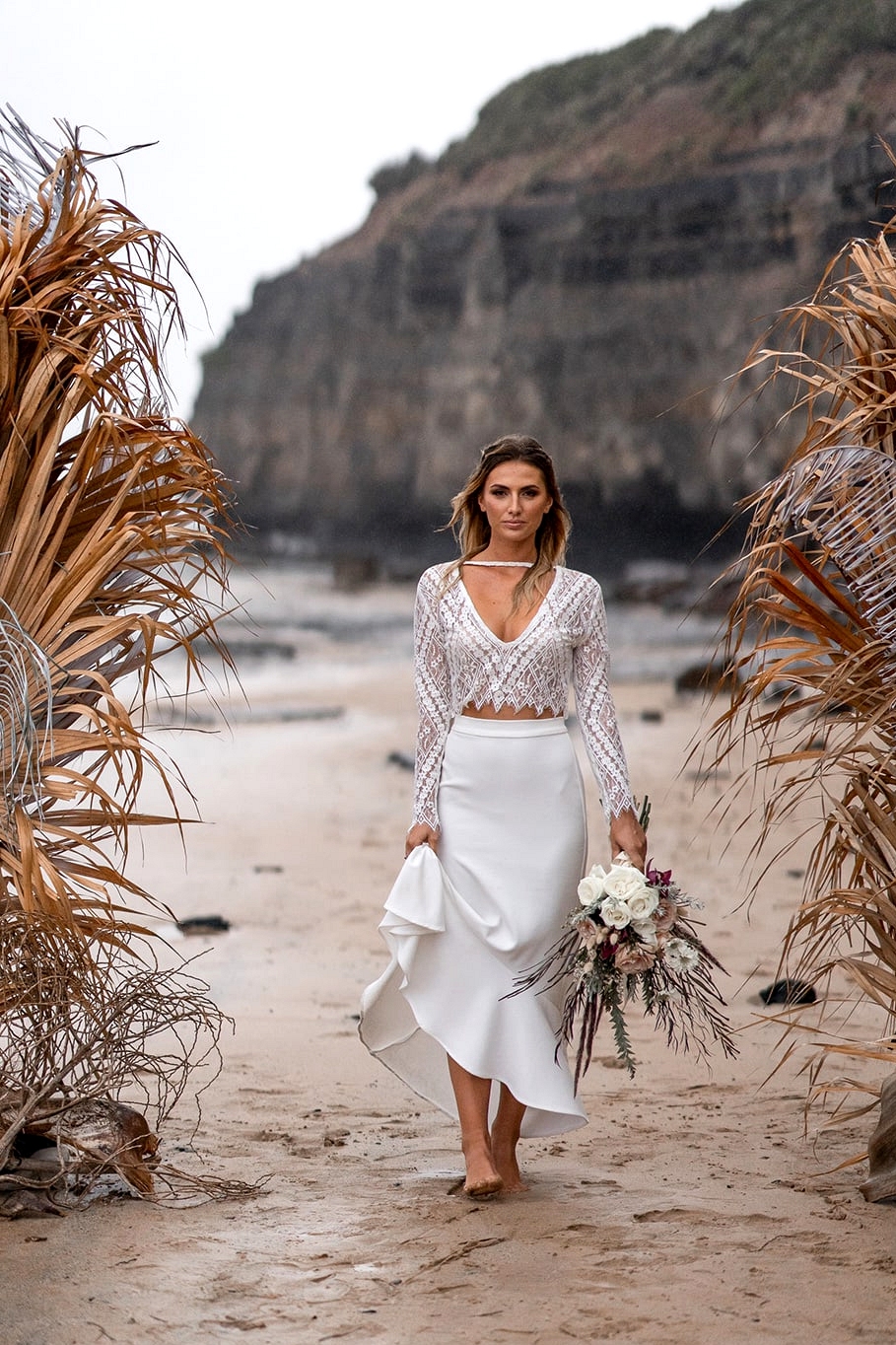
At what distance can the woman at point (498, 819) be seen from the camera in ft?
11.8

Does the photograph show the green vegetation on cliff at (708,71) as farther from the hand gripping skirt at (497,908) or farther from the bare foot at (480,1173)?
the bare foot at (480,1173)

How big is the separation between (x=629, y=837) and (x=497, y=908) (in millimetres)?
349

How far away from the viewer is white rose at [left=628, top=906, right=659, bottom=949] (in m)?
3.38

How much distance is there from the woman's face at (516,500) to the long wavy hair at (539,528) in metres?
0.02

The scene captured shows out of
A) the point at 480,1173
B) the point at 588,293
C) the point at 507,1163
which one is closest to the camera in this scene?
the point at 480,1173

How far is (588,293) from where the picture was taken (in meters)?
33.6

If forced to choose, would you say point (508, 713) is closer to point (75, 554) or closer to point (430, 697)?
point (430, 697)

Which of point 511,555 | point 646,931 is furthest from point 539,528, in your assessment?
point 646,931

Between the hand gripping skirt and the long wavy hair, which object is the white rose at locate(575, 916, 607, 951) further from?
the long wavy hair

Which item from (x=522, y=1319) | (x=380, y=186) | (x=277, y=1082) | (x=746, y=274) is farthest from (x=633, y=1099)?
(x=380, y=186)

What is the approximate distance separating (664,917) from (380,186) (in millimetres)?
41763

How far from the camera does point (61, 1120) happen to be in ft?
11.3

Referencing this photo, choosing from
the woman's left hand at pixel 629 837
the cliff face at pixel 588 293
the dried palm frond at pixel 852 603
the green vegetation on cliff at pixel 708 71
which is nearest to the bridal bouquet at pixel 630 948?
the woman's left hand at pixel 629 837

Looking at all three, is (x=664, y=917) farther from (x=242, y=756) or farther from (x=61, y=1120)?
(x=242, y=756)
